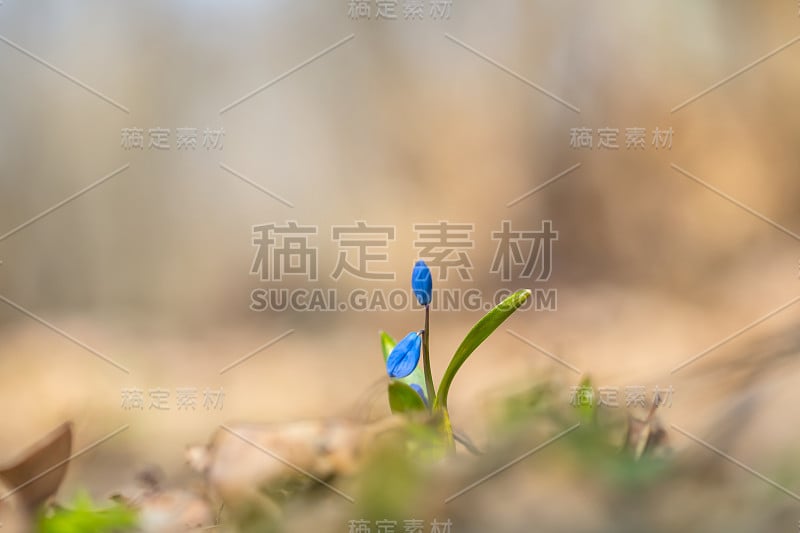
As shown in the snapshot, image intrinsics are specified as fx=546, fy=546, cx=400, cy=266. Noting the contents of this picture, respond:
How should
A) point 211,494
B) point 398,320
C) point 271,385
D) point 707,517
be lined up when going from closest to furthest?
point 707,517, point 211,494, point 271,385, point 398,320

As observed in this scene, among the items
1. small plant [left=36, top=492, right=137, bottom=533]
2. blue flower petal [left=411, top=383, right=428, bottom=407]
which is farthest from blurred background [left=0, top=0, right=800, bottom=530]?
small plant [left=36, top=492, right=137, bottom=533]

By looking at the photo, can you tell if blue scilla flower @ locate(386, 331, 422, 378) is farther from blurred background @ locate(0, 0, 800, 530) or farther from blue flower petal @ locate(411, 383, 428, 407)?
blurred background @ locate(0, 0, 800, 530)

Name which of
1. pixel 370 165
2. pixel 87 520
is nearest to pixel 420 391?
pixel 87 520

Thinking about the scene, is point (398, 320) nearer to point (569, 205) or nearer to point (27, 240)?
point (569, 205)

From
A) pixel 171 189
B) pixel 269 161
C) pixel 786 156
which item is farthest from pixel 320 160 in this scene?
pixel 786 156

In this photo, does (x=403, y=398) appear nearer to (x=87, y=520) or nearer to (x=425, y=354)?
(x=425, y=354)
